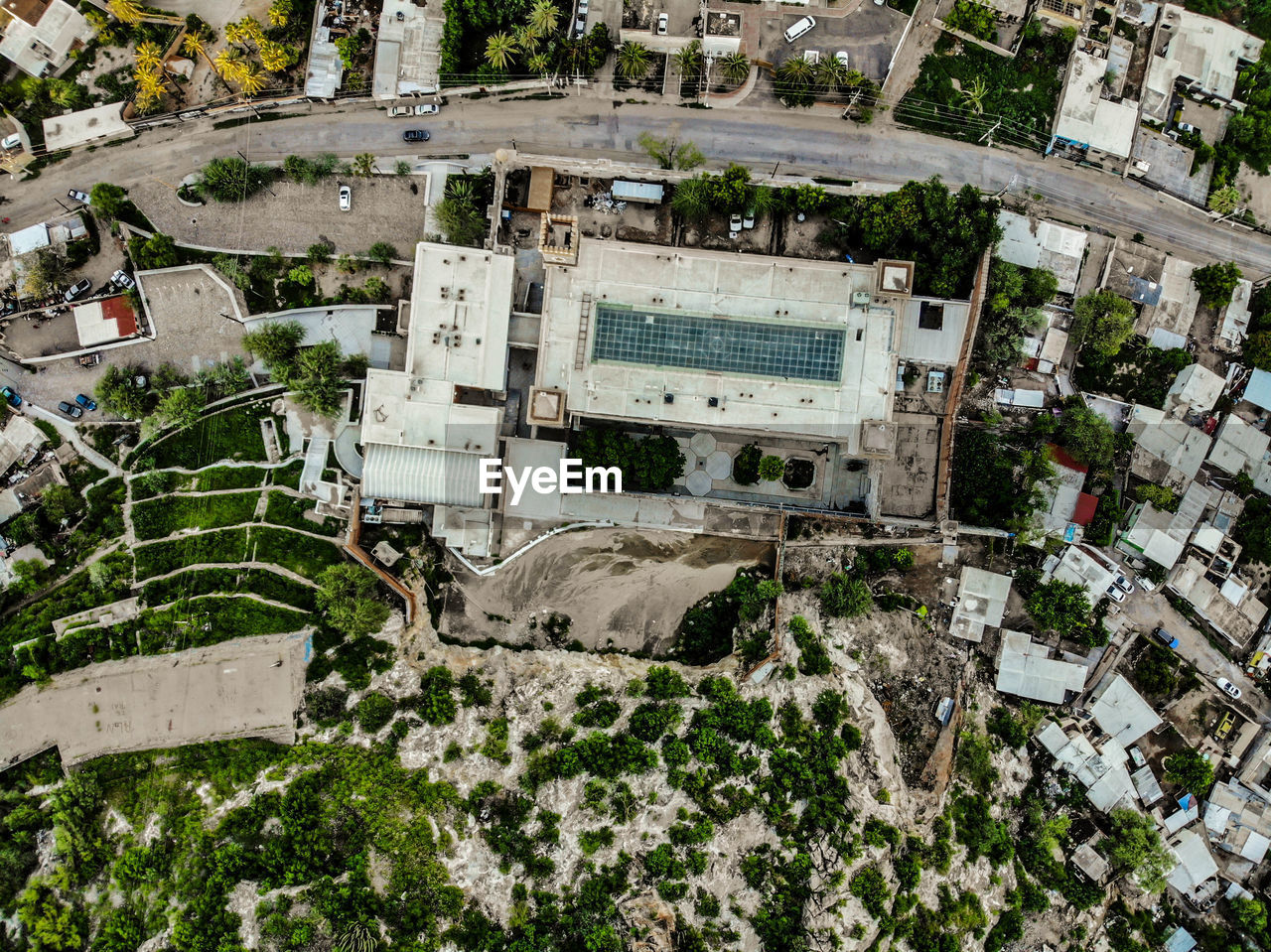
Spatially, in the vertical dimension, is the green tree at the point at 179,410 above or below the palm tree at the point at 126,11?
below

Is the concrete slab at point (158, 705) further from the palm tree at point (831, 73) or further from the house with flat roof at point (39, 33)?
the palm tree at point (831, 73)

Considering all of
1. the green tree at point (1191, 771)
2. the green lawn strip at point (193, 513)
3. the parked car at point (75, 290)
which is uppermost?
the parked car at point (75, 290)

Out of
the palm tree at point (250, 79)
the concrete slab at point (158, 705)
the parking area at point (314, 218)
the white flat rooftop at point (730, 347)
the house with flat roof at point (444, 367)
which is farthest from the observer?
the parking area at point (314, 218)

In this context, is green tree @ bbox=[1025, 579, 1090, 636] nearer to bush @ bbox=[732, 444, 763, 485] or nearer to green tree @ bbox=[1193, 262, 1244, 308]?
bush @ bbox=[732, 444, 763, 485]

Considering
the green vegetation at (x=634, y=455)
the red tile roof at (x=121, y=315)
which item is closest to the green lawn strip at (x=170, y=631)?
the red tile roof at (x=121, y=315)

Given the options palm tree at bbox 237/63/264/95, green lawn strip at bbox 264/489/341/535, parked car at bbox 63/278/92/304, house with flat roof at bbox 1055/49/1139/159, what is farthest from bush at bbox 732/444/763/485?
parked car at bbox 63/278/92/304

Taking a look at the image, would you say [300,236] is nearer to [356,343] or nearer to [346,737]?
[356,343]

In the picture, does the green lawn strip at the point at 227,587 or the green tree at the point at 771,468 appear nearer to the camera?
the green lawn strip at the point at 227,587
